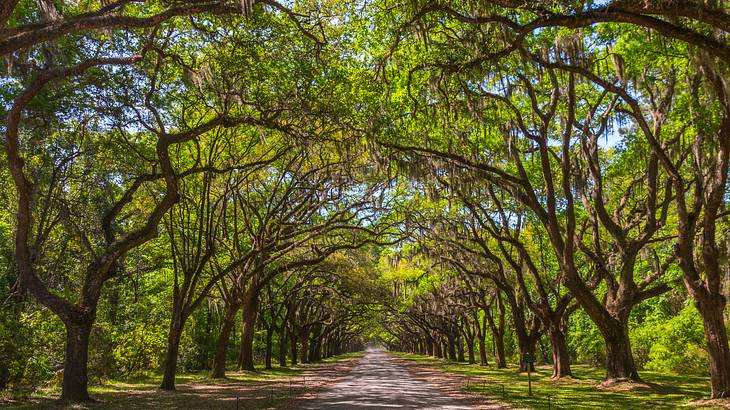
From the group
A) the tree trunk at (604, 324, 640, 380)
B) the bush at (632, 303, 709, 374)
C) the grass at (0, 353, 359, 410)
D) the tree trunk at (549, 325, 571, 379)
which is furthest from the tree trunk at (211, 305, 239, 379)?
the bush at (632, 303, 709, 374)

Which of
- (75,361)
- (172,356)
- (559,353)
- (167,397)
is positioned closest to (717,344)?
(559,353)

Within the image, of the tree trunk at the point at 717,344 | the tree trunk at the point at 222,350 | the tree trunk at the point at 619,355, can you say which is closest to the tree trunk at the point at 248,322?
the tree trunk at the point at 222,350

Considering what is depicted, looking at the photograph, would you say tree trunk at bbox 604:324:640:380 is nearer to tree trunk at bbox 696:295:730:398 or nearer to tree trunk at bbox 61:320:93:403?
tree trunk at bbox 696:295:730:398

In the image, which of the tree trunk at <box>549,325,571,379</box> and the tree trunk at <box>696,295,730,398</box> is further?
the tree trunk at <box>549,325,571,379</box>

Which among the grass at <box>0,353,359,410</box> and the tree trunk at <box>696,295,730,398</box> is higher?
the tree trunk at <box>696,295,730,398</box>

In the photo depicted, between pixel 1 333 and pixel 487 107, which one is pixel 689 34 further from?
pixel 1 333

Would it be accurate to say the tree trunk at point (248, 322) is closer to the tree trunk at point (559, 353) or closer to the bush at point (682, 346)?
the tree trunk at point (559, 353)

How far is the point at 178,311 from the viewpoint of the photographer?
1894 cm

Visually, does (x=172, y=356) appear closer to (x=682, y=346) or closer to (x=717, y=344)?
(x=717, y=344)

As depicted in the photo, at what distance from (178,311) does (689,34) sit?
17558 millimetres

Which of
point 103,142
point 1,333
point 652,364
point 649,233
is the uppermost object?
point 103,142

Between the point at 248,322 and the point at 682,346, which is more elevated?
the point at 248,322

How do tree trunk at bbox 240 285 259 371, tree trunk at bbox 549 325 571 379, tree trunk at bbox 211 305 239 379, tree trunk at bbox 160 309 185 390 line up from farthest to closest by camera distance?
tree trunk at bbox 240 285 259 371 → tree trunk at bbox 211 305 239 379 → tree trunk at bbox 549 325 571 379 → tree trunk at bbox 160 309 185 390

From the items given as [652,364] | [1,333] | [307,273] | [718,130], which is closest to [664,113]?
[718,130]
